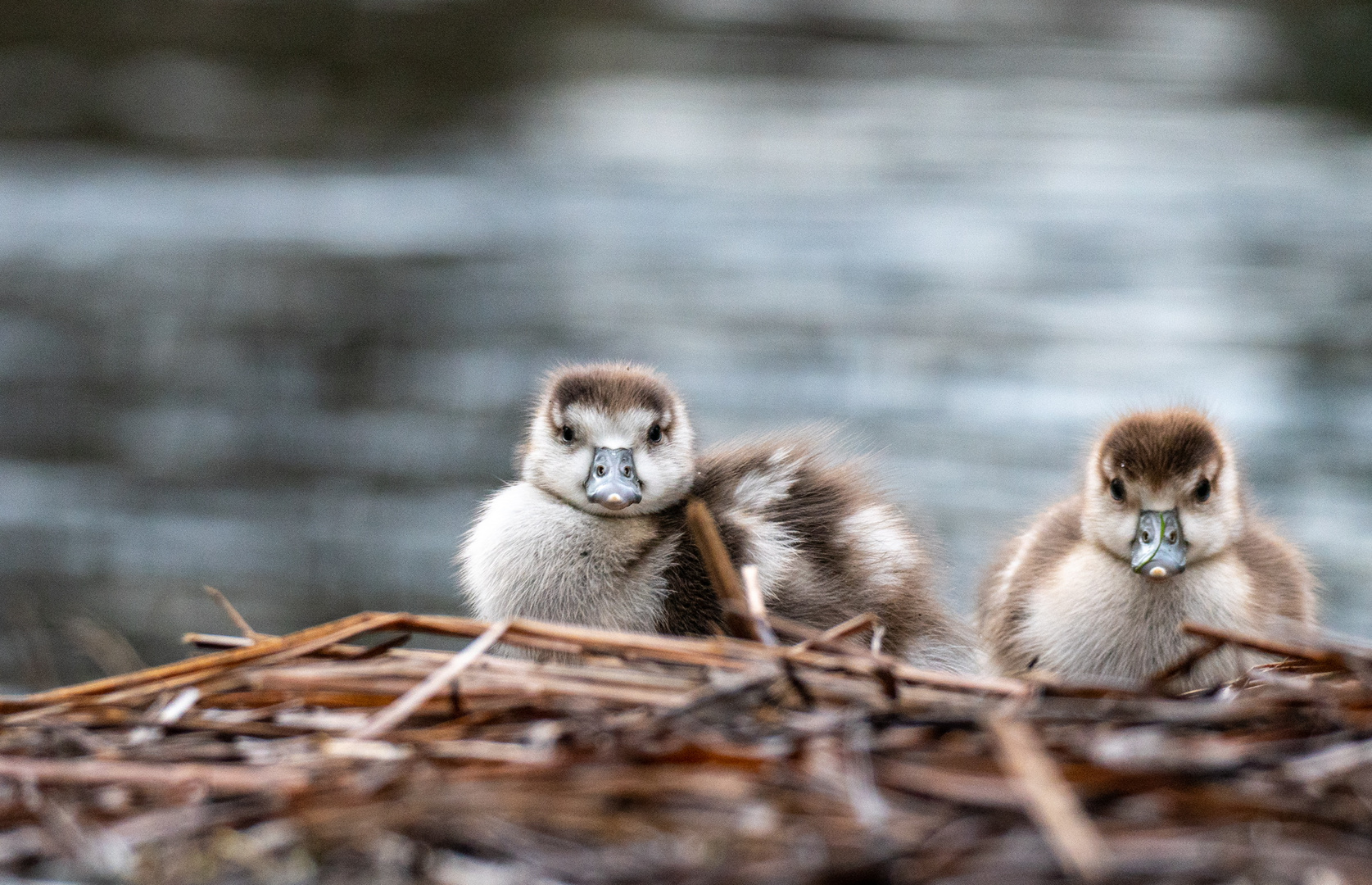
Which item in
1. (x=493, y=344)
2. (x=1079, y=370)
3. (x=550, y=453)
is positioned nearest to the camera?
(x=550, y=453)

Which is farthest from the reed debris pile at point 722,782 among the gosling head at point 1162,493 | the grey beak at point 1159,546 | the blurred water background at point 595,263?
the blurred water background at point 595,263

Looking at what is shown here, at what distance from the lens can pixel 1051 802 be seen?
5.57ft

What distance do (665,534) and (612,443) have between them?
234 mm

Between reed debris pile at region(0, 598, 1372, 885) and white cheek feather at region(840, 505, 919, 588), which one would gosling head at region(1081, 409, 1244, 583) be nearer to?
white cheek feather at region(840, 505, 919, 588)

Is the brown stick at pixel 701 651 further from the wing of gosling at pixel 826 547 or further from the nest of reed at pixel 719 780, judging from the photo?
the wing of gosling at pixel 826 547

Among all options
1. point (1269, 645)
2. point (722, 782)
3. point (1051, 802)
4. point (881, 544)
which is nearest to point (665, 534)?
point (881, 544)

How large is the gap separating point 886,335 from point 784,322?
56cm

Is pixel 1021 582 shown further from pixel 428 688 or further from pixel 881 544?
pixel 428 688

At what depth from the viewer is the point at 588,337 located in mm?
7984

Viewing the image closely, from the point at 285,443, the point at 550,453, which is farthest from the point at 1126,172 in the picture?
the point at 550,453

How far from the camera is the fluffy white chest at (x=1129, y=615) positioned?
10.1 feet

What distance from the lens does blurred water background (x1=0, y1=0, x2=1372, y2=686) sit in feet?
22.5

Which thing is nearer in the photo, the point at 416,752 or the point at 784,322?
the point at 416,752

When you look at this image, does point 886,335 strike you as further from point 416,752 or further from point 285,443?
point 416,752
